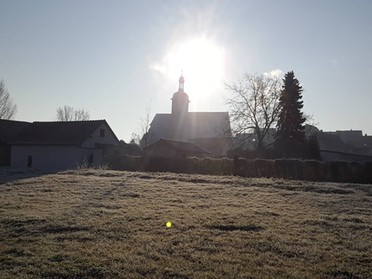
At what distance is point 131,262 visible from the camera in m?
5.39

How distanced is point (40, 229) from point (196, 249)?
345 centimetres

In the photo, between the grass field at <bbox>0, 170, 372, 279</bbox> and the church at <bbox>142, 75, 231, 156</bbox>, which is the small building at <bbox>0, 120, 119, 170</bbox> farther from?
the church at <bbox>142, 75, 231, 156</bbox>

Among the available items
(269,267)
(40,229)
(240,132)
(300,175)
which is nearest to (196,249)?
(269,267)

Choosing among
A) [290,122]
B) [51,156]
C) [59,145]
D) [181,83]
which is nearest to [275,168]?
[290,122]

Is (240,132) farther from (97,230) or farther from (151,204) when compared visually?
(97,230)

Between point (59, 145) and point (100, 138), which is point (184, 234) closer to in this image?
point (59, 145)

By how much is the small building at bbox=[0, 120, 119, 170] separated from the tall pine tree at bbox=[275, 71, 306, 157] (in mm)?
18222

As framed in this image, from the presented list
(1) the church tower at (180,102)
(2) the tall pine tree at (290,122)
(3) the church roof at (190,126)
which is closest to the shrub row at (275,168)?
(2) the tall pine tree at (290,122)

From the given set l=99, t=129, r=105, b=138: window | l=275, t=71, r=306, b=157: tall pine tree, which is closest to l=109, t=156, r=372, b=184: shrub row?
l=99, t=129, r=105, b=138: window

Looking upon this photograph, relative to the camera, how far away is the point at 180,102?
75312 mm

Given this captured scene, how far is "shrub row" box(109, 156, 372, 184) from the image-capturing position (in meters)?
20.8

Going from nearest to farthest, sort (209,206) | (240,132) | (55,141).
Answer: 1. (209,206)
2. (55,141)
3. (240,132)

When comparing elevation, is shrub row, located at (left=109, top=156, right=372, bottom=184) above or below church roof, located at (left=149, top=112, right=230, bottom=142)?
below

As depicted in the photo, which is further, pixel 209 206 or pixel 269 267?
pixel 209 206
